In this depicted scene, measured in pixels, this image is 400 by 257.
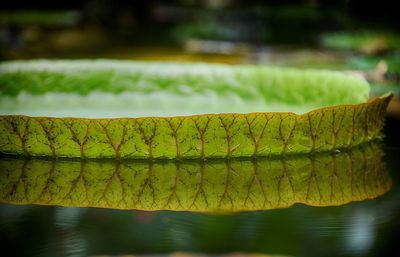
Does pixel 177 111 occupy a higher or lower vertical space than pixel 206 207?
higher

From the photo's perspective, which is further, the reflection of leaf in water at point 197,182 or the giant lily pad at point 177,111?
the giant lily pad at point 177,111

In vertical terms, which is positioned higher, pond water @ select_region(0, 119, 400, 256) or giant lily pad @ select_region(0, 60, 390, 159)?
giant lily pad @ select_region(0, 60, 390, 159)

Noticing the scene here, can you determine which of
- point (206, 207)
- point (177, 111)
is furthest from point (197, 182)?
point (177, 111)

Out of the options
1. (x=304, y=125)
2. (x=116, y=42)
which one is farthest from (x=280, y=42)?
(x=304, y=125)

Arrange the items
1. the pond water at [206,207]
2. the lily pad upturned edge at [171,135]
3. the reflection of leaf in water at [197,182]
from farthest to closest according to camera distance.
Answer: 1. the lily pad upturned edge at [171,135]
2. the reflection of leaf in water at [197,182]
3. the pond water at [206,207]

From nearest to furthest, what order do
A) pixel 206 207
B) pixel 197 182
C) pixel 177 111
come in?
pixel 206 207, pixel 197 182, pixel 177 111

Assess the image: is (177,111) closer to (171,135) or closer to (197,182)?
(171,135)

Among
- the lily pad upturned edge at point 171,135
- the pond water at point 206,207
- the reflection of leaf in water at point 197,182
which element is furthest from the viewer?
the lily pad upturned edge at point 171,135

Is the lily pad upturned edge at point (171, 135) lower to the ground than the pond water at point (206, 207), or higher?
higher
